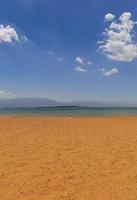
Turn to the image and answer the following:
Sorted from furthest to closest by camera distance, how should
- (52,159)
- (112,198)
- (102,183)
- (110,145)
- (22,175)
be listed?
(110,145) < (52,159) < (22,175) < (102,183) < (112,198)

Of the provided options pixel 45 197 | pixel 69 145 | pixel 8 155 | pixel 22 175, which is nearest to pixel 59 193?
pixel 45 197

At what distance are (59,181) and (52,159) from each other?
219cm

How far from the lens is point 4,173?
325 inches

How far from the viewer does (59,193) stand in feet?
22.4

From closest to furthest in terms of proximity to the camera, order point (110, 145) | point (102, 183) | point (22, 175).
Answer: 1. point (102, 183)
2. point (22, 175)
3. point (110, 145)

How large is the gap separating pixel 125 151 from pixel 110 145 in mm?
1311

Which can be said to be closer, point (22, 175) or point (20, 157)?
point (22, 175)

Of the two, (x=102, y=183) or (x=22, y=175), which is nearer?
(x=102, y=183)

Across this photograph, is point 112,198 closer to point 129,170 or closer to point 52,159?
point 129,170

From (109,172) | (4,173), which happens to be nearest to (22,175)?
(4,173)

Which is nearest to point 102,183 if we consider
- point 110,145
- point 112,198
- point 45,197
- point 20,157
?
point 112,198

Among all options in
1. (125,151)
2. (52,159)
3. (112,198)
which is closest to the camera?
(112,198)

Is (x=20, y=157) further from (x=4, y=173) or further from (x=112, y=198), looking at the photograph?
(x=112, y=198)

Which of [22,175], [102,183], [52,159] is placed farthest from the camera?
[52,159]
